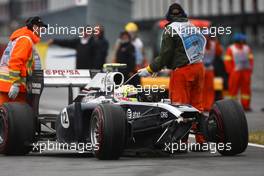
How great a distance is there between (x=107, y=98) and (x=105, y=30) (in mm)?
12114

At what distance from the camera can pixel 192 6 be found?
38.3m

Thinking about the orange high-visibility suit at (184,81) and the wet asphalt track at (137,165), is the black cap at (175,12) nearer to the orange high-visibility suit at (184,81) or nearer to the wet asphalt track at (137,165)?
the orange high-visibility suit at (184,81)

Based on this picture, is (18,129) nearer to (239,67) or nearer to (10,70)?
(10,70)

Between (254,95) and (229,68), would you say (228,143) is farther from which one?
(254,95)

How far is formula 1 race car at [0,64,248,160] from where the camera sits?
12234 mm

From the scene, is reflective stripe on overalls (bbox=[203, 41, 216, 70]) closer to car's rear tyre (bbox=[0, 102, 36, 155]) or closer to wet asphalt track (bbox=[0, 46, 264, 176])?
wet asphalt track (bbox=[0, 46, 264, 176])

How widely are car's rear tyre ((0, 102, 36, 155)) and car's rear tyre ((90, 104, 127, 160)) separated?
1.09 metres

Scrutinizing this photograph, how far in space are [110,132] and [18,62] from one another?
2261 mm

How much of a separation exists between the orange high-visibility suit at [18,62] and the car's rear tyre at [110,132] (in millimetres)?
1942

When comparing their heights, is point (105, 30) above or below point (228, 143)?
above

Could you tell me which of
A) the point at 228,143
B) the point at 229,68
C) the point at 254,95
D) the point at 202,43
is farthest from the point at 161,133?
the point at 254,95

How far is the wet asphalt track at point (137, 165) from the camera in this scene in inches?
436

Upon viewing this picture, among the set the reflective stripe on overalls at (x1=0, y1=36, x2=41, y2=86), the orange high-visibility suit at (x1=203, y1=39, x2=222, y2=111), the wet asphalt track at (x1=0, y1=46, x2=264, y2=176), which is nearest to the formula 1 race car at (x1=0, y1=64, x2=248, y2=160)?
the wet asphalt track at (x1=0, y1=46, x2=264, y2=176)

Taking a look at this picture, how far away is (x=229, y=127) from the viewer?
41.4ft
